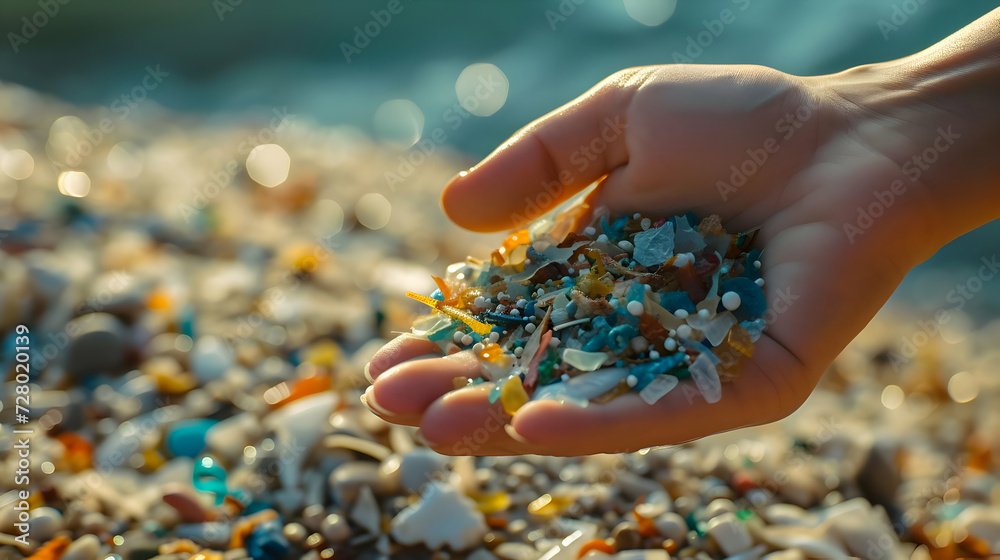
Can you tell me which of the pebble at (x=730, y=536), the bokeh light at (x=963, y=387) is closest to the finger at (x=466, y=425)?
the pebble at (x=730, y=536)

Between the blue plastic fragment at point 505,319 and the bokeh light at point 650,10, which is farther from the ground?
the bokeh light at point 650,10

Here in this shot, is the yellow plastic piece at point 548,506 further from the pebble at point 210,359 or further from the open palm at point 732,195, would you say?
the pebble at point 210,359


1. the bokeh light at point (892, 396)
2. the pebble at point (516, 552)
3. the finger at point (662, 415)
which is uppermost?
the finger at point (662, 415)

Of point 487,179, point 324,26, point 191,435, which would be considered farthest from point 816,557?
point 324,26

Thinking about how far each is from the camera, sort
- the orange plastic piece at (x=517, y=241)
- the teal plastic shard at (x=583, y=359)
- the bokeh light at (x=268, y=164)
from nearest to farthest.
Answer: the teal plastic shard at (x=583, y=359), the orange plastic piece at (x=517, y=241), the bokeh light at (x=268, y=164)

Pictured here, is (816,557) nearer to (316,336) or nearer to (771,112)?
(771,112)

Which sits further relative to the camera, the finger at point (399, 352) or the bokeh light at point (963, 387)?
the bokeh light at point (963, 387)

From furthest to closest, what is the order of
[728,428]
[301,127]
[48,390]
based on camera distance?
[301,127] < [48,390] < [728,428]

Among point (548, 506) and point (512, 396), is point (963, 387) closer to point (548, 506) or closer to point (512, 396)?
point (548, 506)
